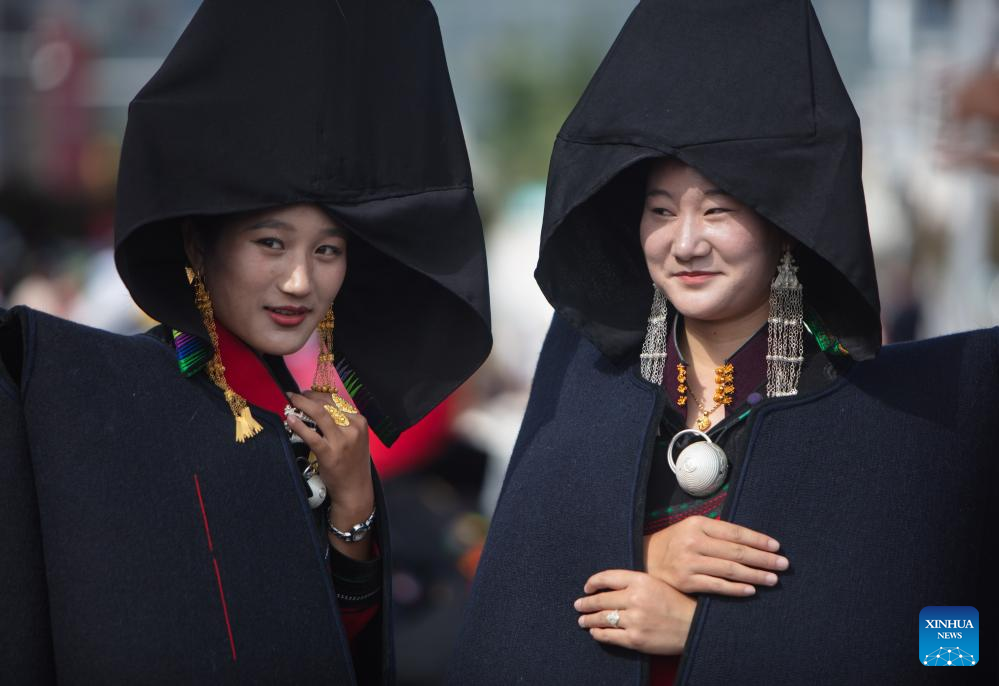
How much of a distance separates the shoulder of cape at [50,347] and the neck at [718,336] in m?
1.17

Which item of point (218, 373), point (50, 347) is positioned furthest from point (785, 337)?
point (50, 347)

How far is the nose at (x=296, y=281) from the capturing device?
105 inches

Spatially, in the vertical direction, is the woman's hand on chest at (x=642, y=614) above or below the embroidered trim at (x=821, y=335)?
below

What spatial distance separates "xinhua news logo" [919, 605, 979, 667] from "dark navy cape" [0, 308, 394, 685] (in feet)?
3.85

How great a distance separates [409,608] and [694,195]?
8.38 feet

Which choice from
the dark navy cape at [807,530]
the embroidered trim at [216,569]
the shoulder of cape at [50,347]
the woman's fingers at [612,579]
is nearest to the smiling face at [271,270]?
the shoulder of cape at [50,347]

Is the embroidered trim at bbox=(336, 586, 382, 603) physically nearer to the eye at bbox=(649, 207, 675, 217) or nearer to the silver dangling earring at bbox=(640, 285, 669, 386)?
the silver dangling earring at bbox=(640, 285, 669, 386)

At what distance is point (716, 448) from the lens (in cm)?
275

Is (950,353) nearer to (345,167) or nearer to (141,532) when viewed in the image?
(345,167)

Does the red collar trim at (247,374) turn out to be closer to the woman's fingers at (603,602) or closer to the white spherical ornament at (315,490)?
the white spherical ornament at (315,490)

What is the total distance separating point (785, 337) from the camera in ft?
9.22

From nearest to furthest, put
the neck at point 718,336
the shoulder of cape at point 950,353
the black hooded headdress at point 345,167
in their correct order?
the black hooded headdress at point 345,167 → the shoulder of cape at point 950,353 → the neck at point 718,336

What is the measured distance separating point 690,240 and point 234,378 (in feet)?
3.21

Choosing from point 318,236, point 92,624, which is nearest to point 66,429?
point 92,624
